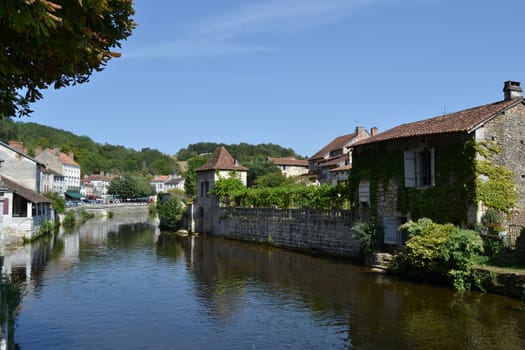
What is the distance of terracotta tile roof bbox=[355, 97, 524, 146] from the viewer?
19.3m

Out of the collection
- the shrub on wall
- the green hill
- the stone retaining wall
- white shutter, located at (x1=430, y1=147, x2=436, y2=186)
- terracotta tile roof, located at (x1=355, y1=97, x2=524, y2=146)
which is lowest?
the stone retaining wall

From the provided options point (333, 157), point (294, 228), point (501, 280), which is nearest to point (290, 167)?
point (333, 157)

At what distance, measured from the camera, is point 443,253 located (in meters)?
17.0

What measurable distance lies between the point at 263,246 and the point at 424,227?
1608cm

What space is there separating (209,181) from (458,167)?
25896 mm

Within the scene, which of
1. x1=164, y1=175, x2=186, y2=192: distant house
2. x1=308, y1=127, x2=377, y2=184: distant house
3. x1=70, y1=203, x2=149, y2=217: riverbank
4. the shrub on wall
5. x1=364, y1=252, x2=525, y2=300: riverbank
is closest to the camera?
x1=364, y1=252, x2=525, y2=300: riverbank

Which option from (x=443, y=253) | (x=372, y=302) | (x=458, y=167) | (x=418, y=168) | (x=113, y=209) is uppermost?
(x=418, y=168)

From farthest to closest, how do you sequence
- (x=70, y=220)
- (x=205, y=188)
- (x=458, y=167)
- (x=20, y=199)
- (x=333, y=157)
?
(x=333, y=157) → (x=70, y=220) → (x=205, y=188) → (x=20, y=199) → (x=458, y=167)

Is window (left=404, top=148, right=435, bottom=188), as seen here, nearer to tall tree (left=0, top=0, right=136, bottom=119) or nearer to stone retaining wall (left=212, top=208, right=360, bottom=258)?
stone retaining wall (left=212, top=208, right=360, bottom=258)

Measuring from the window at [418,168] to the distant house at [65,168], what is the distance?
2201 inches

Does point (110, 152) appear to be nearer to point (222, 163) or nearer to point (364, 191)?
point (222, 163)

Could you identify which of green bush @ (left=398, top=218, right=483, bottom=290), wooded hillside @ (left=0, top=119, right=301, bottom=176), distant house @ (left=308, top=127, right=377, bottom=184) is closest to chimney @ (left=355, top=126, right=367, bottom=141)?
distant house @ (left=308, top=127, right=377, bottom=184)

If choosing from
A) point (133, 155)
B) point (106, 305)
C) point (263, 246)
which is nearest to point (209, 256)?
point (263, 246)

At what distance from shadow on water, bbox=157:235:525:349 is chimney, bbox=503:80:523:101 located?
9.59 m
